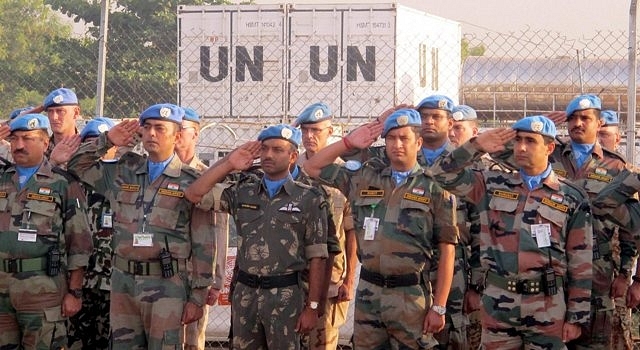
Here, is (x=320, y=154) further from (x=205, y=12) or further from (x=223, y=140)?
(x=205, y=12)

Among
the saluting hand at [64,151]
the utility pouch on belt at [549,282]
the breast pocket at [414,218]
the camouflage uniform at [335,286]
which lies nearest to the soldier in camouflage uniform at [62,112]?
the saluting hand at [64,151]

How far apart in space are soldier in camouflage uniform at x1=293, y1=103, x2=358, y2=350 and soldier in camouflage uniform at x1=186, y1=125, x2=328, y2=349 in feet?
1.57

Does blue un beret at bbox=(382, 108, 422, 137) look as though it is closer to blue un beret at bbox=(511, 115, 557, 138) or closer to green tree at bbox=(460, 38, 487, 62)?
blue un beret at bbox=(511, 115, 557, 138)

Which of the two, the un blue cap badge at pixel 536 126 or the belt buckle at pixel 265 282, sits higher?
the un blue cap badge at pixel 536 126

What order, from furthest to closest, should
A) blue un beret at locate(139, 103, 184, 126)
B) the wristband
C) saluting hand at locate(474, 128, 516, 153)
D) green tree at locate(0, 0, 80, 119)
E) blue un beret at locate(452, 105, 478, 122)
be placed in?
green tree at locate(0, 0, 80, 119), blue un beret at locate(452, 105, 478, 122), blue un beret at locate(139, 103, 184, 126), the wristband, saluting hand at locate(474, 128, 516, 153)

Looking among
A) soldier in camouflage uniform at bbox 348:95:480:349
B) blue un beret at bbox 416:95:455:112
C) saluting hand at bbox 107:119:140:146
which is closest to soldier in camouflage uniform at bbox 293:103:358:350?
soldier in camouflage uniform at bbox 348:95:480:349

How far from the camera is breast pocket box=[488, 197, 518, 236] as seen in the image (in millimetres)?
6426

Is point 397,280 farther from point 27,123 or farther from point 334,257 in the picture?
point 27,123

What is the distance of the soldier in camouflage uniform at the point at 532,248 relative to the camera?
20.7ft

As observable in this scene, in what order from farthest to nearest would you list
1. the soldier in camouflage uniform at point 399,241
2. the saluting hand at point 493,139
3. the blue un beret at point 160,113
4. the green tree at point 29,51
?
the green tree at point 29,51, the blue un beret at point 160,113, the soldier in camouflage uniform at point 399,241, the saluting hand at point 493,139

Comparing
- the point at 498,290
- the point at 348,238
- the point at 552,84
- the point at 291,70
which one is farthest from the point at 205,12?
the point at 498,290

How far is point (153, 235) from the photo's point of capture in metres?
6.84

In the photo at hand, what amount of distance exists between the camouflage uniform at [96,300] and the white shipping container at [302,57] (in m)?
9.67

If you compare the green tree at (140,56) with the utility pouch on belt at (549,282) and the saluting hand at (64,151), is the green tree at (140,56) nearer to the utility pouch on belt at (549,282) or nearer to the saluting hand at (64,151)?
the saluting hand at (64,151)
